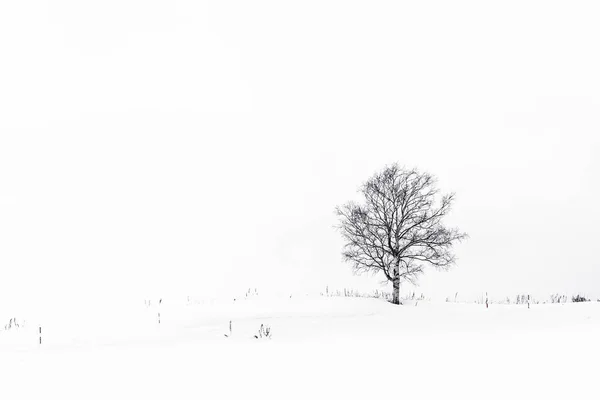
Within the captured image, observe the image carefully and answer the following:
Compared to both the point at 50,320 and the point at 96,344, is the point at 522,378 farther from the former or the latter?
the point at 50,320

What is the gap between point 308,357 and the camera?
8.05 metres

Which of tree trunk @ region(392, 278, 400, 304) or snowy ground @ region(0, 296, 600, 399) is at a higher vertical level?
snowy ground @ region(0, 296, 600, 399)

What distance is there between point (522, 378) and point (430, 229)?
1549cm

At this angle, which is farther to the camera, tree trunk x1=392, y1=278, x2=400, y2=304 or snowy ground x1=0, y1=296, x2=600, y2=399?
tree trunk x1=392, y1=278, x2=400, y2=304

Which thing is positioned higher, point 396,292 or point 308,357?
point 308,357

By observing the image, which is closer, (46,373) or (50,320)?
(46,373)

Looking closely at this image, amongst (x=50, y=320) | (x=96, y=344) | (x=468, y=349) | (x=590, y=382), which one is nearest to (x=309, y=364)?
(x=468, y=349)

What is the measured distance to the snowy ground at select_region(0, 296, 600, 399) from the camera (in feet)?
19.7

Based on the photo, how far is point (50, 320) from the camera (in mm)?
14977

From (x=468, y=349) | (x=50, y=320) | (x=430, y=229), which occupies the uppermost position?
(x=430, y=229)

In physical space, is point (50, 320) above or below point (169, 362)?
below

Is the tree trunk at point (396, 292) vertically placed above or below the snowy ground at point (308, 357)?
below

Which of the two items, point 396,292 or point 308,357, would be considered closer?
point 308,357

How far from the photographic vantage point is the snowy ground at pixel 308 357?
237 inches
